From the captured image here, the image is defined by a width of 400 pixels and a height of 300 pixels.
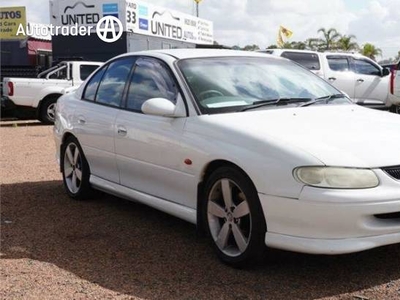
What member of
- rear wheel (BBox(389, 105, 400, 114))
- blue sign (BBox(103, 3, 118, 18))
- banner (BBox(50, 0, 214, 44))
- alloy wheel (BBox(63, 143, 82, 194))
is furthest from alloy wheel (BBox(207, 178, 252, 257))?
blue sign (BBox(103, 3, 118, 18))

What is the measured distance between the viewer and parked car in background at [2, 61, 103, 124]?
48.5ft

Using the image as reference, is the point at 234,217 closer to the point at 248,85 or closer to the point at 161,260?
the point at 161,260

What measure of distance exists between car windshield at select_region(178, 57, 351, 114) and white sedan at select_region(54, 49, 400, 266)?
1cm

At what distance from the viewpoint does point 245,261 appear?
3783mm

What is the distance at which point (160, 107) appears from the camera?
436 centimetres

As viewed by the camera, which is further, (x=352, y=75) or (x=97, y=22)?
(x=97, y=22)

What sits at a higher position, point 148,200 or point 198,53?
point 198,53

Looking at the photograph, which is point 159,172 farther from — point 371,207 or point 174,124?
point 371,207

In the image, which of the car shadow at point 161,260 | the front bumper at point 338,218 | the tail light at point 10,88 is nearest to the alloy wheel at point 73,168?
the car shadow at point 161,260

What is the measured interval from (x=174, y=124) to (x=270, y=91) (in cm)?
83

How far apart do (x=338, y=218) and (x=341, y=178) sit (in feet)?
0.77

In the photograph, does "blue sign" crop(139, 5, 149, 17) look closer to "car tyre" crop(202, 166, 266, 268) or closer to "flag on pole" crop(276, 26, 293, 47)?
"flag on pole" crop(276, 26, 293, 47)

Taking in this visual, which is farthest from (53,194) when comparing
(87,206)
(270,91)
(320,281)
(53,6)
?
(53,6)

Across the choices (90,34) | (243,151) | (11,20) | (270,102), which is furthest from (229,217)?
(11,20)
